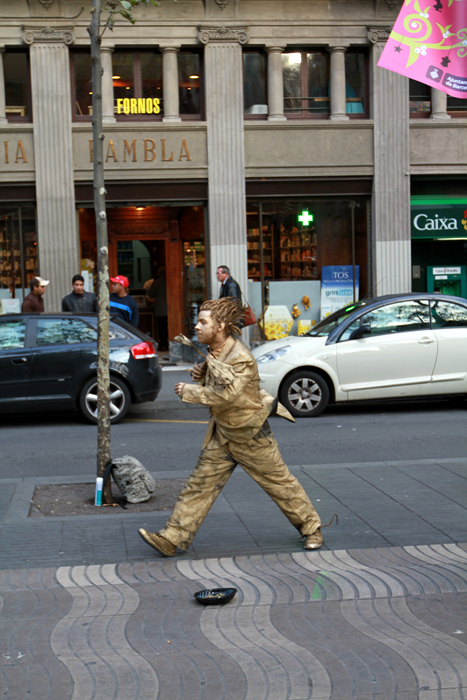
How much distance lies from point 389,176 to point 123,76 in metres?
6.21

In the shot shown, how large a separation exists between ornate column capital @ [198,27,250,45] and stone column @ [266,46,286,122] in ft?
2.09

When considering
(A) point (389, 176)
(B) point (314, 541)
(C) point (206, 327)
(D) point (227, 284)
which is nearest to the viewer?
(C) point (206, 327)

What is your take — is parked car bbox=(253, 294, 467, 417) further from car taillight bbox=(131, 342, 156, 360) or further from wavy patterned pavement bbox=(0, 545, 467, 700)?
wavy patterned pavement bbox=(0, 545, 467, 700)

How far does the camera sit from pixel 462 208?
18.5 m

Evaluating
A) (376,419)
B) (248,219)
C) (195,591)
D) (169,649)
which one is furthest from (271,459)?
(248,219)

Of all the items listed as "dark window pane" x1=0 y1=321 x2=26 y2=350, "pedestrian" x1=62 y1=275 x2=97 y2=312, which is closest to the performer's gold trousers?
"dark window pane" x1=0 y1=321 x2=26 y2=350

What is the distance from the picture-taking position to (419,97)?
18328mm

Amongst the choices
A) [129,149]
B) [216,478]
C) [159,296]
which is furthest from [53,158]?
[216,478]

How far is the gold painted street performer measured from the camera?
504 centimetres

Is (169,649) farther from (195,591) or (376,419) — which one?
(376,419)

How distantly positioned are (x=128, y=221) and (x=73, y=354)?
8.30 m

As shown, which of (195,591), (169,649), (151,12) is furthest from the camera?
(151,12)

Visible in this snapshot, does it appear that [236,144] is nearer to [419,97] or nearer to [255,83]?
[255,83]

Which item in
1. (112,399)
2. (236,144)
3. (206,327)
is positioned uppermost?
(236,144)
